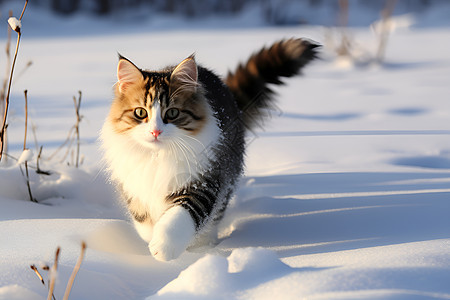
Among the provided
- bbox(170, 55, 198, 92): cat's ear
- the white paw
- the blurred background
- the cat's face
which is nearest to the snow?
the white paw

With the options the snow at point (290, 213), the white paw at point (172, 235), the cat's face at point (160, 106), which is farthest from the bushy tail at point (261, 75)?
the white paw at point (172, 235)

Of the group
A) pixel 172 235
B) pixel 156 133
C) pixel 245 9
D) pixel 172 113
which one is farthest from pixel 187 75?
pixel 245 9

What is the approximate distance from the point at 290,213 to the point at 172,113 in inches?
22.3

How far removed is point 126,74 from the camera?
1.63m

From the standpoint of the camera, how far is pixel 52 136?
286cm

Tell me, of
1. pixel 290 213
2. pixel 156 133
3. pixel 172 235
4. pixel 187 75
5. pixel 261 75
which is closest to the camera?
pixel 172 235

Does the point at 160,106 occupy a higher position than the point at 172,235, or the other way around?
the point at 160,106

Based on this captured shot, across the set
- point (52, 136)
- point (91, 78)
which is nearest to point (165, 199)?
point (52, 136)

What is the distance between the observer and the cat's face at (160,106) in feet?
5.04

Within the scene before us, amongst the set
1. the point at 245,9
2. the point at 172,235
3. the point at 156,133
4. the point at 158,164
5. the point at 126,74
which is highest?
the point at 126,74

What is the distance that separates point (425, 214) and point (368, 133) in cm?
131

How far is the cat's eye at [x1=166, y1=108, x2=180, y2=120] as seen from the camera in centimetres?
158

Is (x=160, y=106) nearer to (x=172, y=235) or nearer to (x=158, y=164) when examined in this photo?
(x=158, y=164)

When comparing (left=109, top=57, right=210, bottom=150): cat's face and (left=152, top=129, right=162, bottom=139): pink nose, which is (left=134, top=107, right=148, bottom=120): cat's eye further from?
(left=152, top=129, right=162, bottom=139): pink nose
